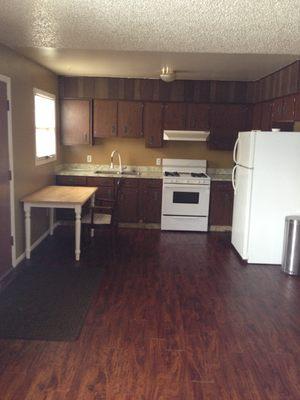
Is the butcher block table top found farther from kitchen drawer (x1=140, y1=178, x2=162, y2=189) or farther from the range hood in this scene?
the range hood

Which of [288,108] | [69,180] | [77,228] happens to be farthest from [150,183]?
[288,108]

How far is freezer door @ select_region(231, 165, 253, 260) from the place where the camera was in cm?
456

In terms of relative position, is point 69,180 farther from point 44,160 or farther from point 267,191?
point 267,191

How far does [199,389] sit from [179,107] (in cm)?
469

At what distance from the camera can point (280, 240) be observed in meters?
4.59

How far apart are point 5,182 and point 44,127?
6.24 feet

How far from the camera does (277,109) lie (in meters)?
4.86

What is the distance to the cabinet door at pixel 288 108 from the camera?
4.27 m

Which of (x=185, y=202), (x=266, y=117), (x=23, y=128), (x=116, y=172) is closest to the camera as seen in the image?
(x=23, y=128)

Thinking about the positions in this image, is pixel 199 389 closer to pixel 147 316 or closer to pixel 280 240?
pixel 147 316

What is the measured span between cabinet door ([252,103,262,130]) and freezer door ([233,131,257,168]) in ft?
3.01

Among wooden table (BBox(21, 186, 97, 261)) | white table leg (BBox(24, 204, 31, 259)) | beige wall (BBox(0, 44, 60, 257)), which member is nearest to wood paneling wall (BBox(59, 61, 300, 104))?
beige wall (BBox(0, 44, 60, 257))

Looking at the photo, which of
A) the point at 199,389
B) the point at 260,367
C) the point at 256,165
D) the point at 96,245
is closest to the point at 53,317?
the point at 199,389

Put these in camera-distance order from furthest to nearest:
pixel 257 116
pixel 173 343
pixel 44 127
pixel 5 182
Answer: pixel 257 116 < pixel 44 127 < pixel 5 182 < pixel 173 343
